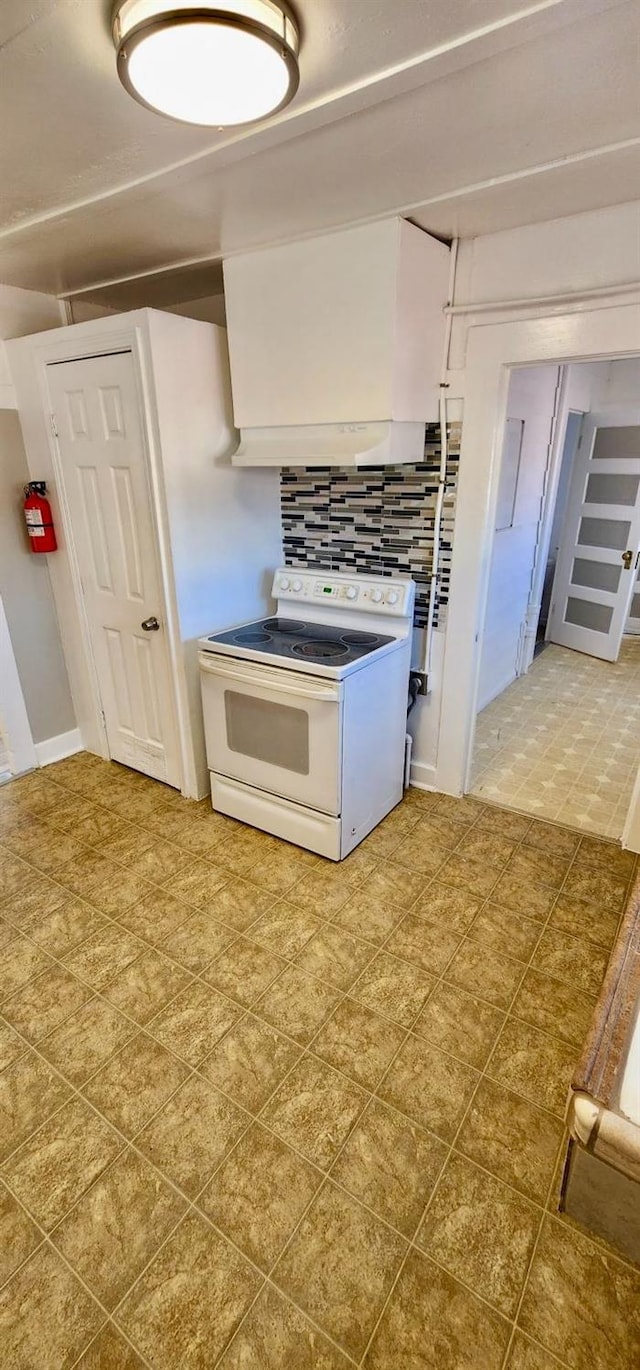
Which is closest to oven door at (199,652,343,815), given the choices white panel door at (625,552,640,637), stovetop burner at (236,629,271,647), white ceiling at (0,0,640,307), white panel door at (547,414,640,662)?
stovetop burner at (236,629,271,647)

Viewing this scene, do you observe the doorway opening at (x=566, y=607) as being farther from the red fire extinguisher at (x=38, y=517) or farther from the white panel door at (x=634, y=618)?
the red fire extinguisher at (x=38, y=517)

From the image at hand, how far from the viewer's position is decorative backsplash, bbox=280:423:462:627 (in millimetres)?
2379

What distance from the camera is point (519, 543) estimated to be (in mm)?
3729

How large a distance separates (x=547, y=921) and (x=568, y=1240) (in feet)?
3.00

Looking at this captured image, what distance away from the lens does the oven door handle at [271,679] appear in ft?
6.63

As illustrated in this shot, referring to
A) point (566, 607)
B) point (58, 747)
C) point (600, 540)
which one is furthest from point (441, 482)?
point (566, 607)

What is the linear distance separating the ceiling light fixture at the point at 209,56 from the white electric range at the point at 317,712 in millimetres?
1397

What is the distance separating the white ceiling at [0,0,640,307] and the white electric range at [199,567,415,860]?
4.16 ft

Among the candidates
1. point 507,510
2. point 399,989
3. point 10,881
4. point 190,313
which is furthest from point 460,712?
point 190,313

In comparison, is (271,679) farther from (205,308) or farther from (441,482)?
(205,308)

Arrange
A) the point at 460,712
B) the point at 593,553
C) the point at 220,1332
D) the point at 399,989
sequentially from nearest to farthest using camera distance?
the point at 220,1332
the point at 399,989
the point at 460,712
the point at 593,553

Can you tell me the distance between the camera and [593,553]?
14.8 ft

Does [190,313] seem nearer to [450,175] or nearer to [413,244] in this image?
[413,244]

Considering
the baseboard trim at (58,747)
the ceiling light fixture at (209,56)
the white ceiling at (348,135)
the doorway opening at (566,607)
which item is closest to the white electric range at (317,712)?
the doorway opening at (566,607)
